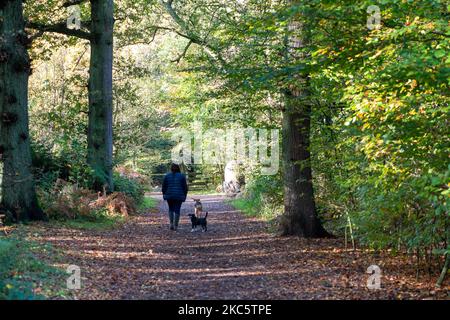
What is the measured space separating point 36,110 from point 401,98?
23132 millimetres

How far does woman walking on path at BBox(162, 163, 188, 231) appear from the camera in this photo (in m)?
16.2

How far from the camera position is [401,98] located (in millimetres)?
7637

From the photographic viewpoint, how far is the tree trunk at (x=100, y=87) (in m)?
19.1

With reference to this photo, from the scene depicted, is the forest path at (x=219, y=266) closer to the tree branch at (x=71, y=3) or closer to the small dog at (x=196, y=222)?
the small dog at (x=196, y=222)

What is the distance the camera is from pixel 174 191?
16.2 m

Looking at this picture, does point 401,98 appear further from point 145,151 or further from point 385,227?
point 145,151

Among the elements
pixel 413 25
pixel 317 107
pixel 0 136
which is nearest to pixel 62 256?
pixel 0 136
